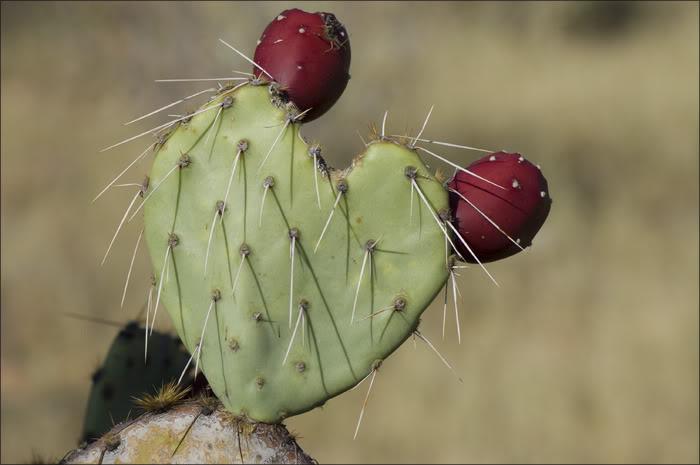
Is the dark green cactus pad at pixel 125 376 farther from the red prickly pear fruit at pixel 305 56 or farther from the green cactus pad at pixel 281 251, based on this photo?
the red prickly pear fruit at pixel 305 56

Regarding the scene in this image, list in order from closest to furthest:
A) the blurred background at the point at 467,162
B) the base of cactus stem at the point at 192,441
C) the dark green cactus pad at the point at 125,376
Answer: the base of cactus stem at the point at 192,441, the dark green cactus pad at the point at 125,376, the blurred background at the point at 467,162

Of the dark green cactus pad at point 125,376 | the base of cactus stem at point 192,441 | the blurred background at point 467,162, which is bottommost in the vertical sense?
the blurred background at point 467,162

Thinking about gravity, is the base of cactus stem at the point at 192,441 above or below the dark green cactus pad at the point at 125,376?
above

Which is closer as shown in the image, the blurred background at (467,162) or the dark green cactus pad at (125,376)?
the dark green cactus pad at (125,376)

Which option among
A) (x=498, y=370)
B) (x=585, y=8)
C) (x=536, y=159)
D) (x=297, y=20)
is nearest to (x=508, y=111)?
(x=536, y=159)

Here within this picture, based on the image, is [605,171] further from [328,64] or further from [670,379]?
[328,64]

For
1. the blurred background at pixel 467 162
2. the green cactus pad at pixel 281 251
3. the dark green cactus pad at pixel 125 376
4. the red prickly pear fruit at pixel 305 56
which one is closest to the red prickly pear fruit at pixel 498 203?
the green cactus pad at pixel 281 251

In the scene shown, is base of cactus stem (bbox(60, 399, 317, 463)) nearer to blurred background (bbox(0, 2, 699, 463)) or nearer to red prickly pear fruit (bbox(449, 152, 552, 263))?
red prickly pear fruit (bbox(449, 152, 552, 263))
